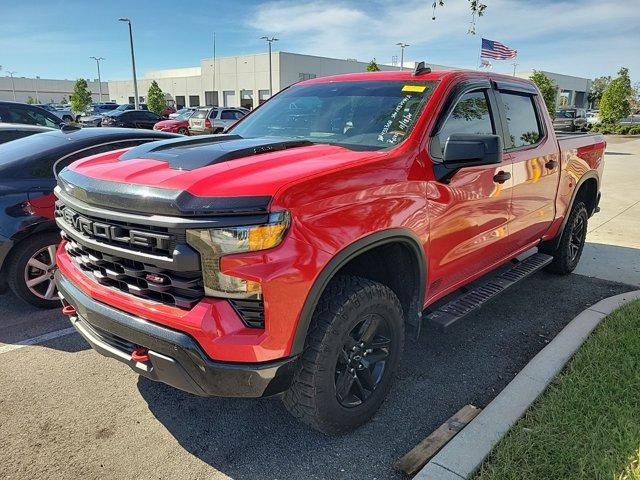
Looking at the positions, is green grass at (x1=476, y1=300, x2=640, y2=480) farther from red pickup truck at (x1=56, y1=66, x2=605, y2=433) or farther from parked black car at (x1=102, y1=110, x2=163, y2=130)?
parked black car at (x1=102, y1=110, x2=163, y2=130)

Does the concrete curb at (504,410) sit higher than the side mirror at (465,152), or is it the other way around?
the side mirror at (465,152)

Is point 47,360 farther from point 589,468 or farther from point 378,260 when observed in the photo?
point 589,468

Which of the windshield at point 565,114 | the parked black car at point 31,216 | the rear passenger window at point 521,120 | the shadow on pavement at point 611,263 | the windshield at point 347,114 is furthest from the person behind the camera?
the windshield at point 565,114

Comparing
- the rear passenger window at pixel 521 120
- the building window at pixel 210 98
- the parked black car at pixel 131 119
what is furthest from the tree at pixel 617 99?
the building window at pixel 210 98

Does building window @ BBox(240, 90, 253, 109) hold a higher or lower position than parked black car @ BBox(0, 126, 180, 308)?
higher

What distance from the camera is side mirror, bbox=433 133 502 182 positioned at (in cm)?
274

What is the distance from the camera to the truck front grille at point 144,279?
2.12m

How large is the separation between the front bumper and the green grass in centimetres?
108

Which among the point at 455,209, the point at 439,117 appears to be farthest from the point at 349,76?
the point at 455,209

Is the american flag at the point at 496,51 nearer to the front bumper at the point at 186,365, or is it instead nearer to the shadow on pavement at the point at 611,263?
the shadow on pavement at the point at 611,263

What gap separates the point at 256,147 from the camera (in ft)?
8.89

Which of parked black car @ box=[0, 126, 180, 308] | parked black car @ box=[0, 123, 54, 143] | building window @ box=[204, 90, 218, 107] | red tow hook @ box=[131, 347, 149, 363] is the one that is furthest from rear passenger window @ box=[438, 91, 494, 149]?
building window @ box=[204, 90, 218, 107]

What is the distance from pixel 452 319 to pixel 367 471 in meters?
1.19

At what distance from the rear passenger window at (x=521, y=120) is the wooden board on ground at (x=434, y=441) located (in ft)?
6.91
